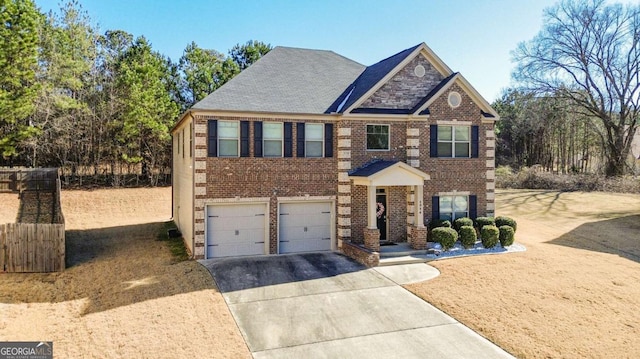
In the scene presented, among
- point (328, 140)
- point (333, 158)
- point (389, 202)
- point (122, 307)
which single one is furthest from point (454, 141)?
point (122, 307)

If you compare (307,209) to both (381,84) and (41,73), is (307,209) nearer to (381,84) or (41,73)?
(381,84)

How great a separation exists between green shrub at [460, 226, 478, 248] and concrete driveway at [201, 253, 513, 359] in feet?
9.63

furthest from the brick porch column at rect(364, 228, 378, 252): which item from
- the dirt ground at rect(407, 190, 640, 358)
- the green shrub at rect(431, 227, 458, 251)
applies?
the green shrub at rect(431, 227, 458, 251)

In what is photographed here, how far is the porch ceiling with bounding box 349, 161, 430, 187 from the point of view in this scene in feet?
50.5

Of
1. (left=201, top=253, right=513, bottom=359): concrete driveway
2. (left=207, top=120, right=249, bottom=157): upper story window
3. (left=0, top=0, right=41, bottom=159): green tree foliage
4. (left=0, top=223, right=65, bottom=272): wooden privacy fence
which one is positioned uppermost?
(left=0, top=0, right=41, bottom=159): green tree foliage

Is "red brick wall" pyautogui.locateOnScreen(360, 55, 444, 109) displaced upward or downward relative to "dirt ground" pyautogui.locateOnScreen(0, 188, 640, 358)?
upward

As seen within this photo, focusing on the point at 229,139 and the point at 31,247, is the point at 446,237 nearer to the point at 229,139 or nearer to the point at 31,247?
the point at 229,139

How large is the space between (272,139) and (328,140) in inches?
92.3

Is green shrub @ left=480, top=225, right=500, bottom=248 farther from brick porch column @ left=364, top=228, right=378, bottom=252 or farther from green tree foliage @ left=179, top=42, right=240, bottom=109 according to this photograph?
green tree foliage @ left=179, top=42, right=240, bottom=109

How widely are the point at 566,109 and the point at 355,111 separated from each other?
35557 millimetres

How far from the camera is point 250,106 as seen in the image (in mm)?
15555

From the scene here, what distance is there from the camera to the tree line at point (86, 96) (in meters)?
27.2

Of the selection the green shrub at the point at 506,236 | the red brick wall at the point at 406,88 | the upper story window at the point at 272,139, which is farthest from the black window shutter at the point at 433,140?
the upper story window at the point at 272,139

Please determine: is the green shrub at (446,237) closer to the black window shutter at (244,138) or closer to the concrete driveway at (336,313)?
the concrete driveway at (336,313)
